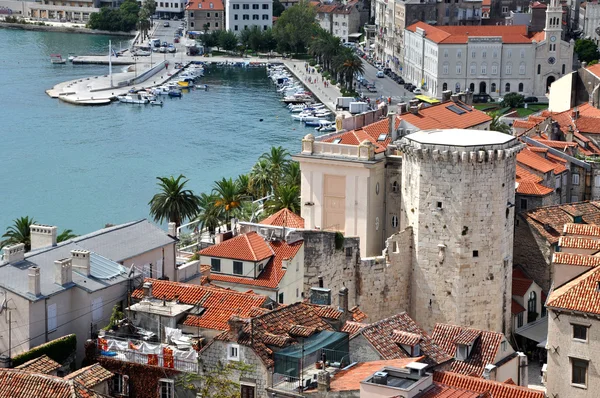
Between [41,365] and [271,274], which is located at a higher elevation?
[41,365]

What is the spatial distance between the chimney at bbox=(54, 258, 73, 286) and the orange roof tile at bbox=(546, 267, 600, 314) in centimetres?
1180

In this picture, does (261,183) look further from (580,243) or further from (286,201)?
(580,243)

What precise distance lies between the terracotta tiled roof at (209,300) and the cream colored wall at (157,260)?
217 cm

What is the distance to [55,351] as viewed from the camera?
34.3 m

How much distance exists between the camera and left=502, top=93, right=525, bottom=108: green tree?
130000 mm

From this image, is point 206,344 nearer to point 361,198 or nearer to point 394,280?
point 394,280

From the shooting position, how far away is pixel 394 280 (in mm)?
47469

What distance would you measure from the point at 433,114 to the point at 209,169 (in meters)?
53.9

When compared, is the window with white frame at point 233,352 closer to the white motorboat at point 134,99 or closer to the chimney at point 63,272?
the chimney at point 63,272

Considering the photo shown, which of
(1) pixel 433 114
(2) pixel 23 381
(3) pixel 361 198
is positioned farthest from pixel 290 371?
(1) pixel 433 114

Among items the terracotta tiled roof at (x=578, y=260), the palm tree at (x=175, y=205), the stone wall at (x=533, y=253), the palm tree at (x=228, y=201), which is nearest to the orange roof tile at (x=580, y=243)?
the terracotta tiled roof at (x=578, y=260)

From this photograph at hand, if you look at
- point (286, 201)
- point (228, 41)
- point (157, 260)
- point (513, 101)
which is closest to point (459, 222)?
point (157, 260)

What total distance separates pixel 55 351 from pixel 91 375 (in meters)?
2.32

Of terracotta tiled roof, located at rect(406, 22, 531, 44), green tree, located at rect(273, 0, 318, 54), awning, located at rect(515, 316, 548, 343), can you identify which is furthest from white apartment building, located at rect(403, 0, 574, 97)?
awning, located at rect(515, 316, 548, 343)
